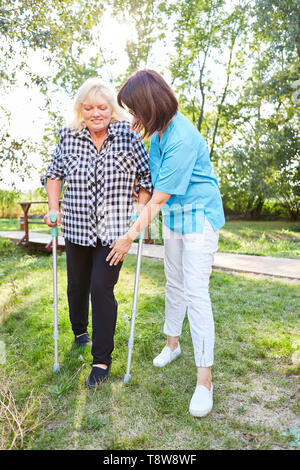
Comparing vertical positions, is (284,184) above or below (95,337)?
above

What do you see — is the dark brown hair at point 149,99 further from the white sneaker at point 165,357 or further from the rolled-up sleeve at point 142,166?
the white sneaker at point 165,357

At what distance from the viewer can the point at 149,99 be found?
1963 mm

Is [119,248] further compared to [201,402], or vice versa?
[119,248]

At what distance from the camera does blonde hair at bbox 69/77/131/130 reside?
2.25 meters

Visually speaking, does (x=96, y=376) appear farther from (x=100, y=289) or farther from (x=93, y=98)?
(x=93, y=98)

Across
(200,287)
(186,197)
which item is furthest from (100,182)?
(200,287)

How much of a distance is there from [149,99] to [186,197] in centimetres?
52

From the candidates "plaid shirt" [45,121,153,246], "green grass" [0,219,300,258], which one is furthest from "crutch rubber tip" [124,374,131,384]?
"green grass" [0,219,300,258]

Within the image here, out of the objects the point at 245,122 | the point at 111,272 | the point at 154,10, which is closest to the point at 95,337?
the point at 111,272

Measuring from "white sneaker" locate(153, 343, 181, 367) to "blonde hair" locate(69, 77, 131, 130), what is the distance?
1491 millimetres

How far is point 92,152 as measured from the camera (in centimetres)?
231

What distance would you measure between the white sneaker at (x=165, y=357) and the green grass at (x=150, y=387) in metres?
0.04

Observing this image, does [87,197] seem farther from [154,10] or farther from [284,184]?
[284,184]

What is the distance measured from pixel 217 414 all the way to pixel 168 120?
4.98ft
